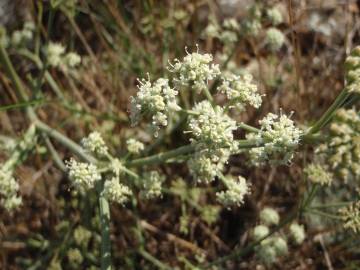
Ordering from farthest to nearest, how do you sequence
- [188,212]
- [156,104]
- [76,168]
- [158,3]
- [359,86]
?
[158,3] < [188,212] < [76,168] < [156,104] < [359,86]

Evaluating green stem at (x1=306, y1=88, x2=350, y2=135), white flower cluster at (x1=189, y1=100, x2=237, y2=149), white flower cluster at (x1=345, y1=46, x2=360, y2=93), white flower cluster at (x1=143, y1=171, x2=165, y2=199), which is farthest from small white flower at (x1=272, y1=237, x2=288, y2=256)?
white flower cluster at (x1=345, y1=46, x2=360, y2=93)

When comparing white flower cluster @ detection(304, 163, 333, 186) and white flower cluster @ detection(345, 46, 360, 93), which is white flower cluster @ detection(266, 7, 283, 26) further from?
white flower cluster @ detection(345, 46, 360, 93)

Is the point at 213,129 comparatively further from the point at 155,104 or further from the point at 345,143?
the point at 345,143

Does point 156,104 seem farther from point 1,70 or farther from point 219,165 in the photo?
point 1,70

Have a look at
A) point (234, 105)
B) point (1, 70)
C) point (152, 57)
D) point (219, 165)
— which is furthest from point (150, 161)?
point (1, 70)

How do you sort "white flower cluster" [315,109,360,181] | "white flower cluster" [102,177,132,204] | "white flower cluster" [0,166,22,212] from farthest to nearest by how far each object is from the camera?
"white flower cluster" [0,166,22,212]
"white flower cluster" [102,177,132,204]
"white flower cluster" [315,109,360,181]

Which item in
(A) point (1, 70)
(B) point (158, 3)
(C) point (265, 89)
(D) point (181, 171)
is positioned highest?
(B) point (158, 3)
